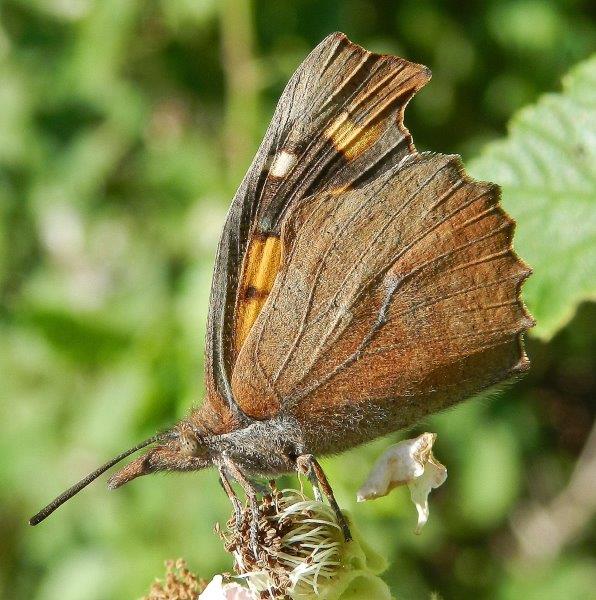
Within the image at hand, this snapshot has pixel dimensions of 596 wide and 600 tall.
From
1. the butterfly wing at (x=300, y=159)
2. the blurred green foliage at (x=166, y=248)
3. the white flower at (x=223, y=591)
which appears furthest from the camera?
the blurred green foliage at (x=166, y=248)

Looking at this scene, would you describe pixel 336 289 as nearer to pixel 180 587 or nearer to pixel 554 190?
pixel 554 190

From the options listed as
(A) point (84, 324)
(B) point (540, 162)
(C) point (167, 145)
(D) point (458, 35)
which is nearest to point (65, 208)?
(C) point (167, 145)

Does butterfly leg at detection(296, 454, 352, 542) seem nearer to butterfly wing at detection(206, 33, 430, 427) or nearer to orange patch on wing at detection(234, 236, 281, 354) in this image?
butterfly wing at detection(206, 33, 430, 427)

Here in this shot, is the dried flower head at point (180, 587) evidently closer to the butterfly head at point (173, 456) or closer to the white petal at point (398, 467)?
the butterfly head at point (173, 456)

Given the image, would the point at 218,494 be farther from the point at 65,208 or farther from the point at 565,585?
the point at 65,208

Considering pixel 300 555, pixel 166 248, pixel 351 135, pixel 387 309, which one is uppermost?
pixel 166 248

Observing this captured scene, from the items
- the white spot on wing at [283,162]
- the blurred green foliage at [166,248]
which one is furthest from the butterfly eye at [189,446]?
the blurred green foliage at [166,248]

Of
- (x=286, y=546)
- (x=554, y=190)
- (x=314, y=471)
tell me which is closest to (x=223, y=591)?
(x=286, y=546)
